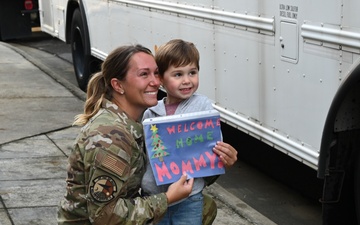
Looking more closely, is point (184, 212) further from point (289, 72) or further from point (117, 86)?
point (289, 72)

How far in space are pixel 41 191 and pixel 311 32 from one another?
2573 mm

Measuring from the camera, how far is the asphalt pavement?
5867mm

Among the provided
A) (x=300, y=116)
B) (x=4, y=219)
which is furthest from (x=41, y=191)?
(x=300, y=116)

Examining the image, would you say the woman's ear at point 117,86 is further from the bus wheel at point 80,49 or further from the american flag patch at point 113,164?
the bus wheel at point 80,49

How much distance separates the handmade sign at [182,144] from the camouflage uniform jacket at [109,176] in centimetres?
7

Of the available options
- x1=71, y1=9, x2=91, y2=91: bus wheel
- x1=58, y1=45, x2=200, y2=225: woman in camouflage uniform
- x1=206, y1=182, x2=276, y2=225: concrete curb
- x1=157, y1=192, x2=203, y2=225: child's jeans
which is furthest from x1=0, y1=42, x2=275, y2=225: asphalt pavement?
x1=58, y1=45, x2=200, y2=225: woman in camouflage uniform

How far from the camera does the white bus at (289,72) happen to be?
4.62 meters

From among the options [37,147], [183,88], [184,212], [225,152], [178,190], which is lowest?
[37,147]

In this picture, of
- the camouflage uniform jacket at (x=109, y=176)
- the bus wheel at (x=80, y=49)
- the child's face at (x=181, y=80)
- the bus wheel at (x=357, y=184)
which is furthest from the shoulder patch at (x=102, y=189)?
the bus wheel at (x=80, y=49)

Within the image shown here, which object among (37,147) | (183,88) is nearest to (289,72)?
(183,88)

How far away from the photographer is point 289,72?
5.33 m

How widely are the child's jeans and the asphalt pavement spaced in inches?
83.9

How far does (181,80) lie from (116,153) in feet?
2.01

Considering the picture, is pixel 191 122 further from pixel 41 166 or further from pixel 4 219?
pixel 41 166
